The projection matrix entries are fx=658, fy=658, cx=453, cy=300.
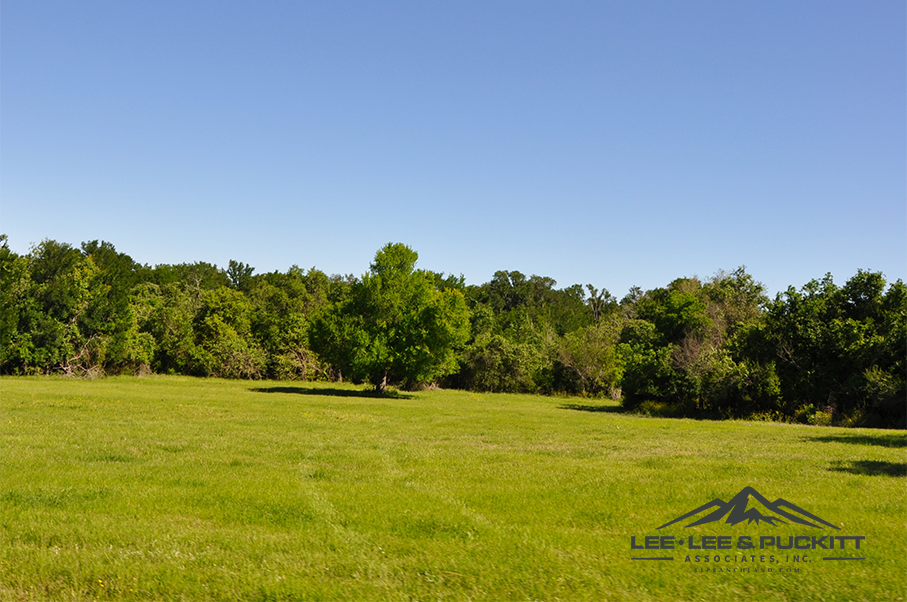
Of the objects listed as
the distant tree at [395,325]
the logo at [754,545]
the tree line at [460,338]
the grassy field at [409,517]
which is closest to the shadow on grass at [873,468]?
the grassy field at [409,517]

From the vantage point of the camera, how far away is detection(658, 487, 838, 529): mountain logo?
1081 cm

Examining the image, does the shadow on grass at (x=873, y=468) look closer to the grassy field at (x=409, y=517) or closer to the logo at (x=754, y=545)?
the grassy field at (x=409, y=517)

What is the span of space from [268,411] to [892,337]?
35.4m

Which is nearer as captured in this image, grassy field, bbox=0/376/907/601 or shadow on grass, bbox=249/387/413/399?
grassy field, bbox=0/376/907/601

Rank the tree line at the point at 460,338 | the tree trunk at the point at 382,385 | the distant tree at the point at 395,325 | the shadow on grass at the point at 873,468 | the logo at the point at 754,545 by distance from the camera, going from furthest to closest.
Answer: the tree trunk at the point at 382,385
the distant tree at the point at 395,325
the tree line at the point at 460,338
the shadow on grass at the point at 873,468
the logo at the point at 754,545

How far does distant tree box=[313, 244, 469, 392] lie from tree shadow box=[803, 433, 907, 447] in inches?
1271

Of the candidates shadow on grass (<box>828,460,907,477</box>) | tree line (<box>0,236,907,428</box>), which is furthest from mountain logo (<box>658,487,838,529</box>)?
tree line (<box>0,236,907,428</box>)

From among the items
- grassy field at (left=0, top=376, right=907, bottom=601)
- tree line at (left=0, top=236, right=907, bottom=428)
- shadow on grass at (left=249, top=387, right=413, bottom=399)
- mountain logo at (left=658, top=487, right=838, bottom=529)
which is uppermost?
tree line at (left=0, top=236, right=907, bottom=428)

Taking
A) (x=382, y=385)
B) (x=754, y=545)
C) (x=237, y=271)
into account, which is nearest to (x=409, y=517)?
(x=754, y=545)

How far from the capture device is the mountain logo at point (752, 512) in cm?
1081

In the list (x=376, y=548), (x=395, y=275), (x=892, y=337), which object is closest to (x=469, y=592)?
(x=376, y=548)

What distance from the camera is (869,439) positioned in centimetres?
2719

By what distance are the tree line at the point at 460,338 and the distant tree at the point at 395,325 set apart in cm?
13

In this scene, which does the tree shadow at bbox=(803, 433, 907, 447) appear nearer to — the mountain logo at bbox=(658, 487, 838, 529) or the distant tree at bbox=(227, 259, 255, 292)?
the mountain logo at bbox=(658, 487, 838, 529)
